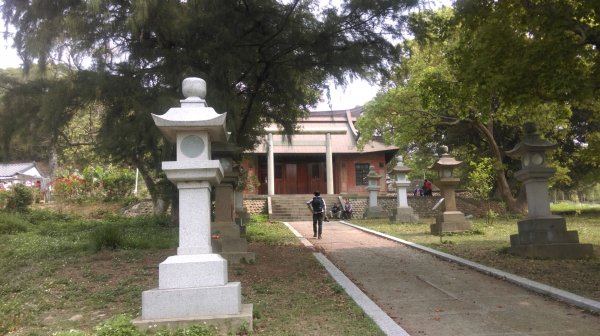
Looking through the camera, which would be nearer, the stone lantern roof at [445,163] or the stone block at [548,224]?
the stone block at [548,224]

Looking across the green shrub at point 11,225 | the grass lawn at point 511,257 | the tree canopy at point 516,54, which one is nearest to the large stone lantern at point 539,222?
the grass lawn at point 511,257

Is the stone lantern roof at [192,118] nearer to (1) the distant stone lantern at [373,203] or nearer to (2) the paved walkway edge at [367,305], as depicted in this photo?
(2) the paved walkway edge at [367,305]

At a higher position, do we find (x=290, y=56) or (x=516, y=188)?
(x=290, y=56)

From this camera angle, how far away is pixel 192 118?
18.7 feet

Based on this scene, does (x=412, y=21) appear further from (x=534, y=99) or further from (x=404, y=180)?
(x=404, y=180)

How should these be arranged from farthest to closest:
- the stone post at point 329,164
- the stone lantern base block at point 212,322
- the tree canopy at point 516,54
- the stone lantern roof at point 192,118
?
1. the stone post at point 329,164
2. the tree canopy at point 516,54
3. the stone lantern roof at point 192,118
4. the stone lantern base block at point 212,322

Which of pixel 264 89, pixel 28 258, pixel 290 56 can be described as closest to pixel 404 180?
pixel 264 89

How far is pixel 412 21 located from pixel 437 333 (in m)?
6.60

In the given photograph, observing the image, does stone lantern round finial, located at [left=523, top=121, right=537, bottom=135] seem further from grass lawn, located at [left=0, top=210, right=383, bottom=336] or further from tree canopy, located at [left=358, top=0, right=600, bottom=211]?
grass lawn, located at [left=0, top=210, right=383, bottom=336]

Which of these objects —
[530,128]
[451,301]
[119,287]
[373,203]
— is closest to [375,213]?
[373,203]

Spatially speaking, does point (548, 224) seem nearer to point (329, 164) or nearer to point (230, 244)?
point (230, 244)

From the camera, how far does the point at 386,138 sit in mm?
23844

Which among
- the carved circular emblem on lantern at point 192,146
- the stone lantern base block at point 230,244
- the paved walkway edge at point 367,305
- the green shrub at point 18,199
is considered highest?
the carved circular emblem on lantern at point 192,146

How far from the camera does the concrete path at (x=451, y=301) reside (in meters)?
5.41
